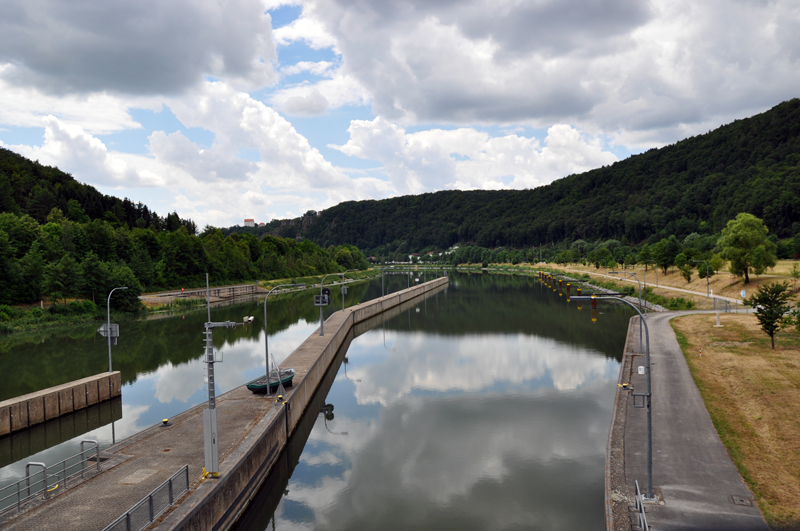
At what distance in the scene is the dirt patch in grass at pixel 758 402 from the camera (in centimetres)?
1332

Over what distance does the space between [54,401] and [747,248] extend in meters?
66.1

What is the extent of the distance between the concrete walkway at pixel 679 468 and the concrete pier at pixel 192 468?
402 inches

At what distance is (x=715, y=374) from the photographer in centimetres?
2541

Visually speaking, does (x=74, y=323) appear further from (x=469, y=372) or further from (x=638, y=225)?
(x=638, y=225)

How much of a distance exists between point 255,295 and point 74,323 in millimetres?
44816

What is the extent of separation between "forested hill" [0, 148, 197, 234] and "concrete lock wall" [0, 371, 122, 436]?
79.6 metres

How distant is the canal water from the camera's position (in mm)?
16531

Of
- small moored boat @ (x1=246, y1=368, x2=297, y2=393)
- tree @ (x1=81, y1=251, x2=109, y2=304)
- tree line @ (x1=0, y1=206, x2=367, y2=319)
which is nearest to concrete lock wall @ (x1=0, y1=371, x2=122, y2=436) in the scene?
small moored boat @ (x1=246, y1=368, x2=297, y2=393)

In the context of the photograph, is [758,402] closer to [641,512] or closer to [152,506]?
[641,512]

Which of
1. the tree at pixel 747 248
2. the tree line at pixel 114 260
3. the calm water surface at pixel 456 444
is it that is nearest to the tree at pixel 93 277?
the tree line at pixel 114 260

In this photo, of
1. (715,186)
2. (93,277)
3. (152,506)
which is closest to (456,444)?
(152,506)

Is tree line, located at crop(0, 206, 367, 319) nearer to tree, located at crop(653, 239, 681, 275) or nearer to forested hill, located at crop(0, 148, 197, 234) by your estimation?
forested hill, located at crop(0, 148, 197, 234)

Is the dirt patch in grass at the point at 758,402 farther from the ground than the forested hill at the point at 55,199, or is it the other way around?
the forested hill at the point at 55,199

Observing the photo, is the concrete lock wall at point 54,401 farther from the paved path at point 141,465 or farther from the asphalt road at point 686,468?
the asphalt road at point 686,468
